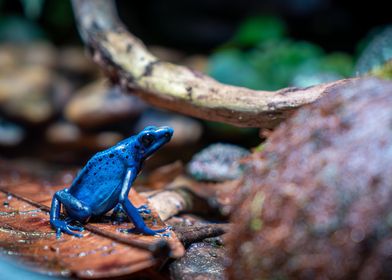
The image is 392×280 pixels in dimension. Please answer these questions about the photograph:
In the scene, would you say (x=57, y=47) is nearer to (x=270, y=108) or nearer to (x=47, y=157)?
(x=47, y=157)

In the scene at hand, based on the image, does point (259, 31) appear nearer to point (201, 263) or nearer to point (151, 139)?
point (151, 139)

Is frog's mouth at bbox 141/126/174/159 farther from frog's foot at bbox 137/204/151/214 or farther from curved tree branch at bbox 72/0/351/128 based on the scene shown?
curved tree branch at bbox 72/0/351/128

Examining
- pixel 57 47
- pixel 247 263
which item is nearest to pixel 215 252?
pixel 247 263

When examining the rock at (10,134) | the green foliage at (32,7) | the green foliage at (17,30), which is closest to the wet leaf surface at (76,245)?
the rock at (10,134)

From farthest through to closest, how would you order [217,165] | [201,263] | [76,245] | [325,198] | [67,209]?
[217,165]
[67,209]
[201,263]
[76,245]
[325,198]

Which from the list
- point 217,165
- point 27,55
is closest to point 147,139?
point 217,165

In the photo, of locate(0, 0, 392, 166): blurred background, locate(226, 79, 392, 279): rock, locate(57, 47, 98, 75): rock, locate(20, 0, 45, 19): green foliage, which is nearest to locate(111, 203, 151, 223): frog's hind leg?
locate(226, 79, 392, 279): rock
